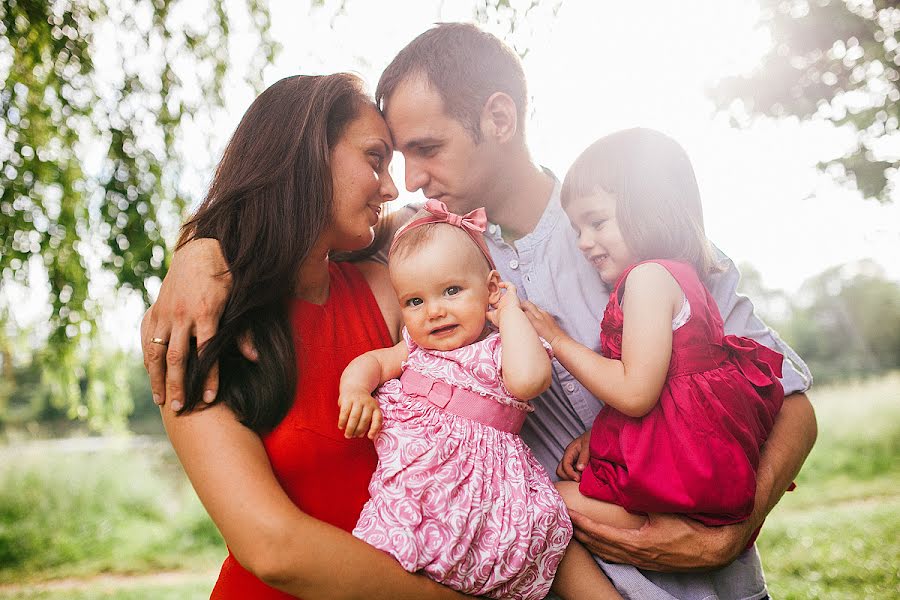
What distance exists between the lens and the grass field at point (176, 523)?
18.7 feet

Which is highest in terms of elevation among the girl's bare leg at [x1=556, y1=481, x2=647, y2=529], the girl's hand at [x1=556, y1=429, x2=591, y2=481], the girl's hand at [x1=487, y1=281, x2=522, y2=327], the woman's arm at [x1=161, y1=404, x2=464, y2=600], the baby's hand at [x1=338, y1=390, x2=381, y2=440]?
the girl's hand at [x1=487, y1=281, x2=522, y2=327]

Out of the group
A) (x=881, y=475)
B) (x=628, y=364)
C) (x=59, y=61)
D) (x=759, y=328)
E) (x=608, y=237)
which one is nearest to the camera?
(x=628, y=364)

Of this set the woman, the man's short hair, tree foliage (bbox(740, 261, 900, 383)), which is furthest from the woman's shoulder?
tree foliage (bbox(740, 261, 900, 383))

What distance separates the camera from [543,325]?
174cm

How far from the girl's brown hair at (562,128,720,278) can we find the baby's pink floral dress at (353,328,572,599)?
47cm

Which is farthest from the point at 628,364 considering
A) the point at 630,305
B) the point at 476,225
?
the point at 476,225

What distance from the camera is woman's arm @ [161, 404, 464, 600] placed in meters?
1.36

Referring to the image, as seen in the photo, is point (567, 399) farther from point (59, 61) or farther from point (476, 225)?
point (59, 61)

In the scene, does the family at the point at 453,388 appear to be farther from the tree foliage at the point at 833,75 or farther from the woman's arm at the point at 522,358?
the tree foliage at the point at 833,75

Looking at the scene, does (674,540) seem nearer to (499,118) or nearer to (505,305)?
(505,305)

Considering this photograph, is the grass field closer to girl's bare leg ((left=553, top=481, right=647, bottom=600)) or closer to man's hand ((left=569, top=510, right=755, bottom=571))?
man's hand ((left=569, top=510, right=755, bottom=571))

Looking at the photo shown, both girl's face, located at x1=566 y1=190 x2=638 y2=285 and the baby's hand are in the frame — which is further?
girl's face, located at x1=566 y1=190 x2=638 y2=285

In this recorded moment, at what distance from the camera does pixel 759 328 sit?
6.49 feet

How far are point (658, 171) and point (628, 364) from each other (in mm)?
553
